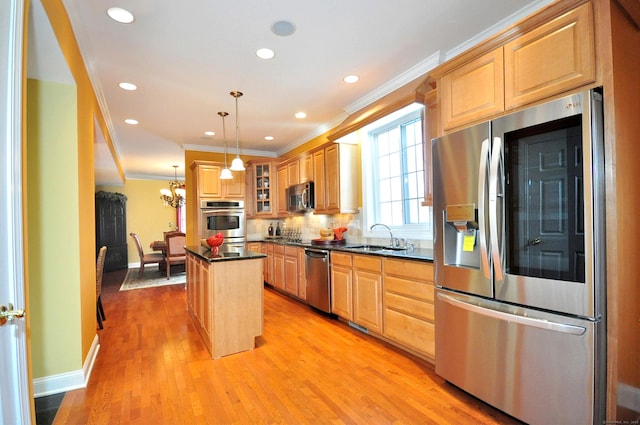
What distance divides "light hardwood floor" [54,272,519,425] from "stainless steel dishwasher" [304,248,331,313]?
41 centimetres

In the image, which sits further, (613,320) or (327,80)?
(327,80)

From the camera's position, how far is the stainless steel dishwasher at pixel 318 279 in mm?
3848

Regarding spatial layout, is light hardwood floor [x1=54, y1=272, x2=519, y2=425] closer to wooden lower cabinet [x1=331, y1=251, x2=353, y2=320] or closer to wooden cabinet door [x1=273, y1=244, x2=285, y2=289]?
wooden lower cabinet [x1=331, y1=251, x2=353, y2=320]

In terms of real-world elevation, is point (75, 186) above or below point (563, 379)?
above

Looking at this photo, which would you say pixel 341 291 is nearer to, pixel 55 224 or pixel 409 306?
pixel 409 306

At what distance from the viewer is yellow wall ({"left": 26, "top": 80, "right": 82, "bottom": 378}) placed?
7.37 feet

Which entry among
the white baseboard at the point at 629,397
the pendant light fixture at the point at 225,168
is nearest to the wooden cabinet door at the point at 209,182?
the pendant light fixture at the point at 225,168

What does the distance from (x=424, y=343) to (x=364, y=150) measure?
2.57m

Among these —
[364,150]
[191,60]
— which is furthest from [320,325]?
[191,60]

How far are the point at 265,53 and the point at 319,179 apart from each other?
84.3 inches

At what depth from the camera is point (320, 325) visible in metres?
3.65

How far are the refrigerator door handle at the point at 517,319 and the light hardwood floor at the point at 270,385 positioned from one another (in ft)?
2.08

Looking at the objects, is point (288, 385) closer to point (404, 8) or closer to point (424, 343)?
point (424, 343)

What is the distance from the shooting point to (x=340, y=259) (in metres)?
3.62
